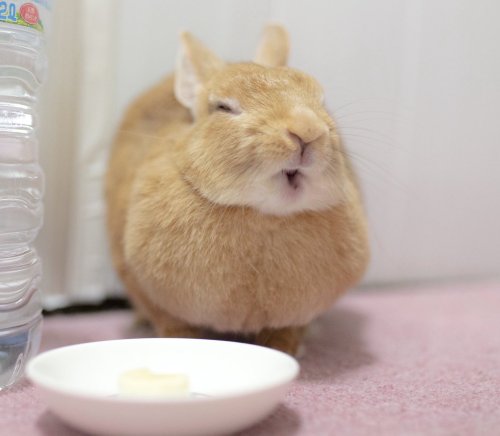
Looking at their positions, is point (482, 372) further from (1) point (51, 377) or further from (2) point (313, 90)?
(1) point (51, 377)

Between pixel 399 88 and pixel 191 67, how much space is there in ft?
2.14

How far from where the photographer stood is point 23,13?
43.6 inches

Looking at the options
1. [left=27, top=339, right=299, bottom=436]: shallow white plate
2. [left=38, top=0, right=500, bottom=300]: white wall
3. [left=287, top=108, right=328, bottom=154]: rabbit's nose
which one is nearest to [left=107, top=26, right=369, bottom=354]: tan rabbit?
[left=287, top=108, right=328, bottom=154]: rabbit's nose

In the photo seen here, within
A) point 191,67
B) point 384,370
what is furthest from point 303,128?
point 384,370

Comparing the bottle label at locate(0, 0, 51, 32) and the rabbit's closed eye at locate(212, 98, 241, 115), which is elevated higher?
the bottle label at locate(0, 0, 51, 32)

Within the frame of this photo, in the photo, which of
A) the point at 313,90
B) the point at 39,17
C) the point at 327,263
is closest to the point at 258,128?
the point at 313,90

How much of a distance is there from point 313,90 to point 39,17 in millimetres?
512

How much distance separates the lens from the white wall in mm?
1597

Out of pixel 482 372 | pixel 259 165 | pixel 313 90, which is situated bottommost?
pixel 482 372

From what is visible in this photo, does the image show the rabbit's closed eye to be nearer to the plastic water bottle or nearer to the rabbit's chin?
the rabbit's chin

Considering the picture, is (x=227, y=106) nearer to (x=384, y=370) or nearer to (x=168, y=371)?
(x=168, y=371)

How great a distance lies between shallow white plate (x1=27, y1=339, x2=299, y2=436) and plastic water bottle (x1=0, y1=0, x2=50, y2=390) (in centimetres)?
27

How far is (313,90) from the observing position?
120 centimetres

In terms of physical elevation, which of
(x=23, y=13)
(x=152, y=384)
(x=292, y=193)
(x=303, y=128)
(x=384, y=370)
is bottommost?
(x=384, y=370)
